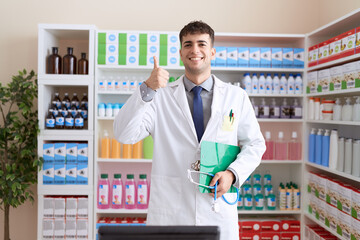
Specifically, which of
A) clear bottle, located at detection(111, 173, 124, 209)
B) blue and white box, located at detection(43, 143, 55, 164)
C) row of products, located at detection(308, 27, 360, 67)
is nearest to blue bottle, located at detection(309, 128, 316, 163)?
row of products, located at detection(308, 27, 360, 67)

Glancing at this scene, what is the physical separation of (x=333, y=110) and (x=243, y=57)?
3.26 feet

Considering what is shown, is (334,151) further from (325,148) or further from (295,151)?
(295,151)

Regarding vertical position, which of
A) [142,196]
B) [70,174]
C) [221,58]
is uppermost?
[221,58]

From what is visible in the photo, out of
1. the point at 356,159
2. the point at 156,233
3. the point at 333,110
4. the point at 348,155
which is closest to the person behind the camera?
the point at 156,233

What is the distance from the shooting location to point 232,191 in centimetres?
172

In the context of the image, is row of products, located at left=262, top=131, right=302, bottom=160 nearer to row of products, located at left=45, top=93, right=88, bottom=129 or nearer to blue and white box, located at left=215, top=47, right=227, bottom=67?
blue and white box, located at left=215, top=47, right=227, bottom=67

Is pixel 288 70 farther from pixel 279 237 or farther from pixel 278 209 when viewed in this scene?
pixel 279 237

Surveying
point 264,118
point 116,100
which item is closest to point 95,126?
point 116,100

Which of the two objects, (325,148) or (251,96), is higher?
(251,96)

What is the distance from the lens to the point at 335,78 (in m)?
2.91

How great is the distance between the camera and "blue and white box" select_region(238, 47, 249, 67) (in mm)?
3473

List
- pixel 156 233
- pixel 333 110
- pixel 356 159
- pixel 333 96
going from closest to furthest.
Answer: pixel 156 233
pixel 356 159
pixel 333 110
pixel 333 96

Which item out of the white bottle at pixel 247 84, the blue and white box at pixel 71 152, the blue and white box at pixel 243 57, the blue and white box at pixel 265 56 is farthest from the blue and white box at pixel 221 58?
the blue and white box at pixel 71 152

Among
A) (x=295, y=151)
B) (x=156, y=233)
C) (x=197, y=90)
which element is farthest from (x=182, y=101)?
(x=295, y=151)
